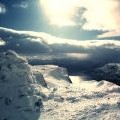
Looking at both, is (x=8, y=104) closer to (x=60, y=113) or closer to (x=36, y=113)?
(x=36, y=113)

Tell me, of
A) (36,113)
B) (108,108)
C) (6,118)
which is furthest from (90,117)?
(6,118)

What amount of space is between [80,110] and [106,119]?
92.0 feet

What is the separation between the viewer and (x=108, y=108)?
189625 millimetres

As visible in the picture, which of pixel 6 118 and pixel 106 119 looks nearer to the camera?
pixel 106 119

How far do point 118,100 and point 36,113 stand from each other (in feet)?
145

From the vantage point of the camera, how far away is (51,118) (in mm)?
195250

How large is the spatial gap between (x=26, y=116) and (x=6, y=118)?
10263 millimetres

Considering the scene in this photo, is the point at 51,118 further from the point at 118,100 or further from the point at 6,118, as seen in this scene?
the point at 118,100

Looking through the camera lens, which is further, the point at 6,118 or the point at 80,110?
the point at 80,110

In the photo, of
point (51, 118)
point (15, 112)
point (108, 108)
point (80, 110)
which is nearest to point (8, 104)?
point (15, 112)

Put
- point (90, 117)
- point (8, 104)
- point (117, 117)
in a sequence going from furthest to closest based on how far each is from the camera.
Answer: point (8, 104)
point (90, 117)
point (117, 117)

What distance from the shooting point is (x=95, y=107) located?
197125 millimetres

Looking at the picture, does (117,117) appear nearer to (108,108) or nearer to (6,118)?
(108,108)

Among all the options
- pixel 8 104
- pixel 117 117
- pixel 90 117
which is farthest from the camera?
pixel 8 104
